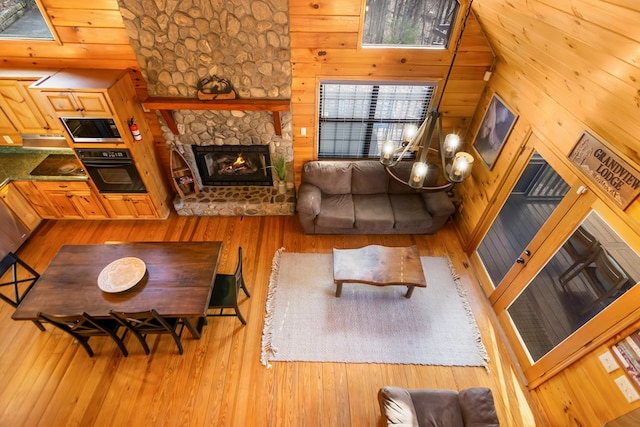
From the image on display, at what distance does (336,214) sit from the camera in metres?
4.28

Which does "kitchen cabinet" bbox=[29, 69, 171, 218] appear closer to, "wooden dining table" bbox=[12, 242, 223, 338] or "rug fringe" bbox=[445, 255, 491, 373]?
"wooden dining table" bbox=[12, 242, 223, 338]

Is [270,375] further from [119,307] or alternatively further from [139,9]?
[139,9]

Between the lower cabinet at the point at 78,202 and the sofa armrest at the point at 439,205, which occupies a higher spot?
the lower cabinet at the point at 78,202

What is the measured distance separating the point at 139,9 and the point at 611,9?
4.03m

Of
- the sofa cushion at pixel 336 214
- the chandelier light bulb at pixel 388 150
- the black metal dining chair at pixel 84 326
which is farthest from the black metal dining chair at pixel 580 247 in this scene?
the black metal dining chair at pixel 84 326

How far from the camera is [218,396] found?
2.96 metres

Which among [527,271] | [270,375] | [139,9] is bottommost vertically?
[527,271]

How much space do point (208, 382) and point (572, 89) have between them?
4246 millimetres

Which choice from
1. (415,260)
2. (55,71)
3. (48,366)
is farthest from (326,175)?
(48,366)

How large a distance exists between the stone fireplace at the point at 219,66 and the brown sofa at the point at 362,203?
0.52 meters

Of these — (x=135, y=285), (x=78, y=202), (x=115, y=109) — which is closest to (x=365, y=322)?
(x=135, y=285)

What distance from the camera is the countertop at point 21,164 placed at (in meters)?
3.89

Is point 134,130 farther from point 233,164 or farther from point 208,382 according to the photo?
point 208,382

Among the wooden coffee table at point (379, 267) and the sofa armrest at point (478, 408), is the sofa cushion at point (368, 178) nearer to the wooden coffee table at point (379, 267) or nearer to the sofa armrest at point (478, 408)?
the wooden coffee table at point (379, 267)
